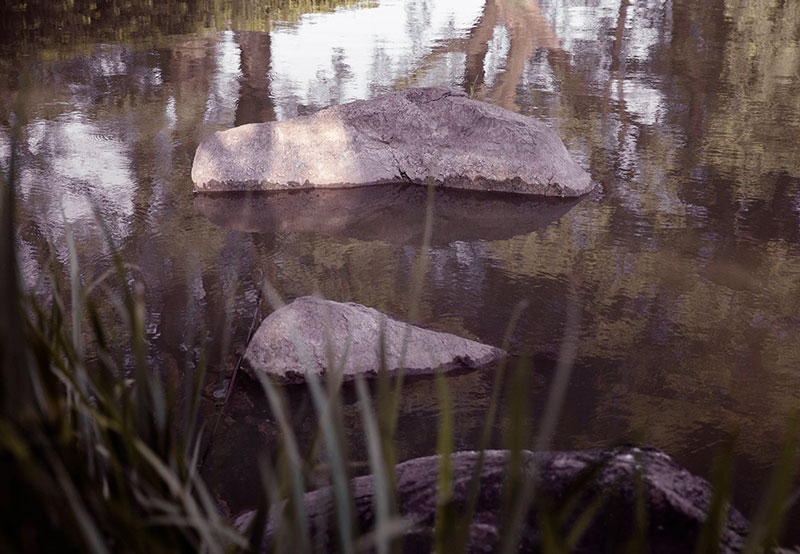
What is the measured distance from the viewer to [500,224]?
546 centimetres

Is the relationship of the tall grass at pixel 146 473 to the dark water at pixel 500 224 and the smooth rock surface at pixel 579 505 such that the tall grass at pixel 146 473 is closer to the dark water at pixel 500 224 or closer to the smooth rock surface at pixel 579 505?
the dark water at pixel 500 224

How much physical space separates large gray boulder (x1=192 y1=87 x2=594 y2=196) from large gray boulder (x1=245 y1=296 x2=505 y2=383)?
258 centimetres

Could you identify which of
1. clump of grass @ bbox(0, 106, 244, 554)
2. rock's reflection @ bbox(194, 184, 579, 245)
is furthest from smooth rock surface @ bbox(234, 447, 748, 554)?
→ rock's reflection @ bbox(194, 184, 579, 245)

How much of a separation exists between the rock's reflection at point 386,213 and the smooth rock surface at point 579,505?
325 centimetres

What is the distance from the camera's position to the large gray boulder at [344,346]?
3.46 meters

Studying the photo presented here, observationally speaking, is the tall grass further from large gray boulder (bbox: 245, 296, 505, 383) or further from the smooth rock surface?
large gray boulder (bbox: 245, 296, 505, 383)

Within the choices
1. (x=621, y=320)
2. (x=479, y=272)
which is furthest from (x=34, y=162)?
(x=621, y=320)

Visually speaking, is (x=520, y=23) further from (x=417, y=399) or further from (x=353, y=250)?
(x=417, y=399)

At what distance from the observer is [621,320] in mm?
4055

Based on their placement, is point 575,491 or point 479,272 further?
point 479,272

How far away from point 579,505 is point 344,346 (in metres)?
1.78

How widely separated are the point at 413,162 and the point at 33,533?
547cm

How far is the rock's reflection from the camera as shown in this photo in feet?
17.4

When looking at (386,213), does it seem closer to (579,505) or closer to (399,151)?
(399,151)
